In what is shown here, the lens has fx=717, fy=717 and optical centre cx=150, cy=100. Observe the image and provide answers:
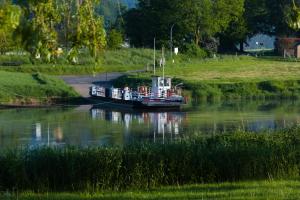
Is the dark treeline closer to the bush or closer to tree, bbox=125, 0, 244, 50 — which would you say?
tree, bbox=125, 0, 244, 50

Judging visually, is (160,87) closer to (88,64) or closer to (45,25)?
(88,64)

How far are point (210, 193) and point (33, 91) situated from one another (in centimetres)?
4607

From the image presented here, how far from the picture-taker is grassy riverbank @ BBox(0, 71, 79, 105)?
57.5m

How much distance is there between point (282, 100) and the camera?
6153 centimetres

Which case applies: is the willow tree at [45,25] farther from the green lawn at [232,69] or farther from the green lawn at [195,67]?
the green lawn at [232,69]

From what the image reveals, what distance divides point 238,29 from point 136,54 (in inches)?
866

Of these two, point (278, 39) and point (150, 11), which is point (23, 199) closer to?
point (150, 11)

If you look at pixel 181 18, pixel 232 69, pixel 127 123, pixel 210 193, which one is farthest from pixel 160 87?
pixel 210 193

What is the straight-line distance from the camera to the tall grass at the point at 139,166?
16.7 meters

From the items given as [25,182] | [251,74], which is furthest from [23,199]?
[251,74]

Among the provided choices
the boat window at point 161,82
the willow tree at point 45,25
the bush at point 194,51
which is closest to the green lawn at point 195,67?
the bush at point 194,51

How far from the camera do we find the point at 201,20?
94.7 metres

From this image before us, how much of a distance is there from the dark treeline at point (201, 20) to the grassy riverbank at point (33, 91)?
3425 cm

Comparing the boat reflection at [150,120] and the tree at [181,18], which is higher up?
the tree at [181,18]
